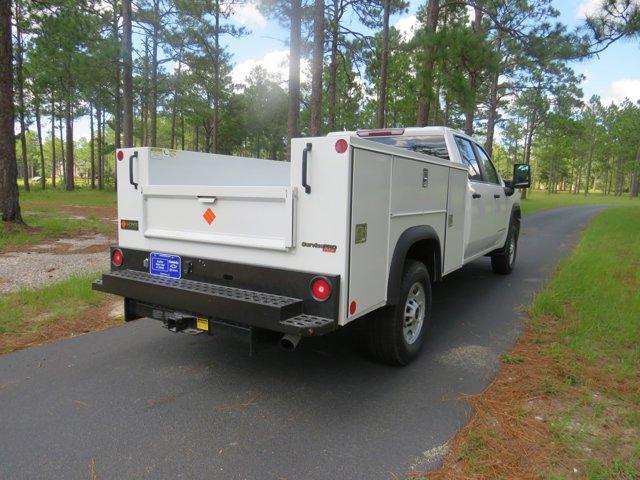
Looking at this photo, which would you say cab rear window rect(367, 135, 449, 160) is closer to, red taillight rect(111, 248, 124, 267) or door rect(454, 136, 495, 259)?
door rect(454, 136, 495, 259)

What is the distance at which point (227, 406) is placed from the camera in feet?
10.9

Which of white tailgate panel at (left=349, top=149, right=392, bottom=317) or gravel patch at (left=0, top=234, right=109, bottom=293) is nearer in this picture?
white tailgate panel at (left=349, top=149, right=392, bottom=317)

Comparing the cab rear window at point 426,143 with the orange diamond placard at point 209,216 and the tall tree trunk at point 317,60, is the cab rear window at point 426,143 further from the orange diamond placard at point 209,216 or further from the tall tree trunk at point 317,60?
the tall tree trunk at point 317,60

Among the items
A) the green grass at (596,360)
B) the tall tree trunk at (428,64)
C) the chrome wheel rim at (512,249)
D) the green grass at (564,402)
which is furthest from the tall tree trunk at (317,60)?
the green grass at (564,402)

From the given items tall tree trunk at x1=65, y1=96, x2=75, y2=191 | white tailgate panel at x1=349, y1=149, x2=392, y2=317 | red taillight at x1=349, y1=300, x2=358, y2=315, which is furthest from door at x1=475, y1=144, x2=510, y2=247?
tall tree trunk at x1=65, y1=96, x2=75, y2=191

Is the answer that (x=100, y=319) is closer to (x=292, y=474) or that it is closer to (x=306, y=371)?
(x=306, y=371)

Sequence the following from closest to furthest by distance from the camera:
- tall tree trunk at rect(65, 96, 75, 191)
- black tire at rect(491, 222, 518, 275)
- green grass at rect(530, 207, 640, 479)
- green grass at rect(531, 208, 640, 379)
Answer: green grass at rect(530, 207, 640, 479)
green grass at rect(531, 208, 640, 379)
black tire at rect(491, 222, 518, 275)
tall tree trunk at rect(65, 96, 75, 191)

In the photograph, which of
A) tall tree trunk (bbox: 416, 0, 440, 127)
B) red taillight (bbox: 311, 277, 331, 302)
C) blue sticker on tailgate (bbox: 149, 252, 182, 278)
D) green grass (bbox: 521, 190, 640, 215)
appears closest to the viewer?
red taillight (bbox: 311, 277, 331, 302)

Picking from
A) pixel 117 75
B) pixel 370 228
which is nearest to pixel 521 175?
pixel 370 228

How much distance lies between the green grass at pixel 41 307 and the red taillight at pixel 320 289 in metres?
3.12

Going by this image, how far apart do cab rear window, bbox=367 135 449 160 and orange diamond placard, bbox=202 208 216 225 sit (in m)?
2.82

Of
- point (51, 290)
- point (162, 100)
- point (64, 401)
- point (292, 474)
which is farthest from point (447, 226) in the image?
point (162, 100)

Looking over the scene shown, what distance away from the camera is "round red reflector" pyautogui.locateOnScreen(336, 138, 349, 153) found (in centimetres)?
293

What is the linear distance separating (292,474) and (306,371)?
1.39 metres
